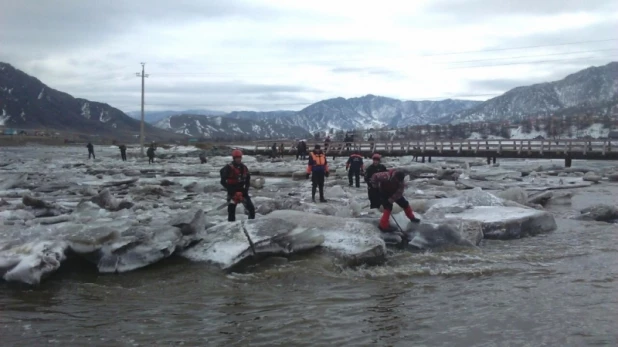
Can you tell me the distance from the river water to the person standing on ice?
0.89 meters

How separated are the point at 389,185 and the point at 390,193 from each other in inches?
5.6

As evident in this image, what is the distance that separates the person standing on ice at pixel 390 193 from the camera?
8.98 meters

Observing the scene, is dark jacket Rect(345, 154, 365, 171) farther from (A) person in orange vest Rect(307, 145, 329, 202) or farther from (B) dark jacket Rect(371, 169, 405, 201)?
(B) dark jacket Rect(371, 169, 405, 201)

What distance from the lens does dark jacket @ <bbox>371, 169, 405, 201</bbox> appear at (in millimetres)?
9023

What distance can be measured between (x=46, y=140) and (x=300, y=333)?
13591cm

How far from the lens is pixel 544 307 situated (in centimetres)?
580

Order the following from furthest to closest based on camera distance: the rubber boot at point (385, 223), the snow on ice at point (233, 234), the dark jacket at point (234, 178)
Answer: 1. the dark jacket at point (234, 178)
2. the rubber boot at point (385, 223)
3. the snow on ice at point (233, 234)

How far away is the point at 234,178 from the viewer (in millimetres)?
9188

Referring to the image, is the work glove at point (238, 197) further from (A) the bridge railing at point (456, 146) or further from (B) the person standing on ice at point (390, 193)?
(A) the bridge railing at point (456, 146)

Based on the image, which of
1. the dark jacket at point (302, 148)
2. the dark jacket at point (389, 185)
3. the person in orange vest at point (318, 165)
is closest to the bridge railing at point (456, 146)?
the dark jacket at point (302, 148)

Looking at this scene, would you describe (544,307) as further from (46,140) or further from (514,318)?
(46,140)

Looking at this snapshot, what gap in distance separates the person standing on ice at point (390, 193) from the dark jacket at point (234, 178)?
2309mm

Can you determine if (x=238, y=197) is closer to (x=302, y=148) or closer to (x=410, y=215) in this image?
(x=410, y=215)

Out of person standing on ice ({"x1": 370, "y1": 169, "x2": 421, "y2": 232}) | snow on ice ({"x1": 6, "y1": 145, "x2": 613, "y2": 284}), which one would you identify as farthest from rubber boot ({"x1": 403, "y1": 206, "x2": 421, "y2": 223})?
snow on ice ({"x1": 6, "y1": 145, "x2": 613, "y2": 284})
